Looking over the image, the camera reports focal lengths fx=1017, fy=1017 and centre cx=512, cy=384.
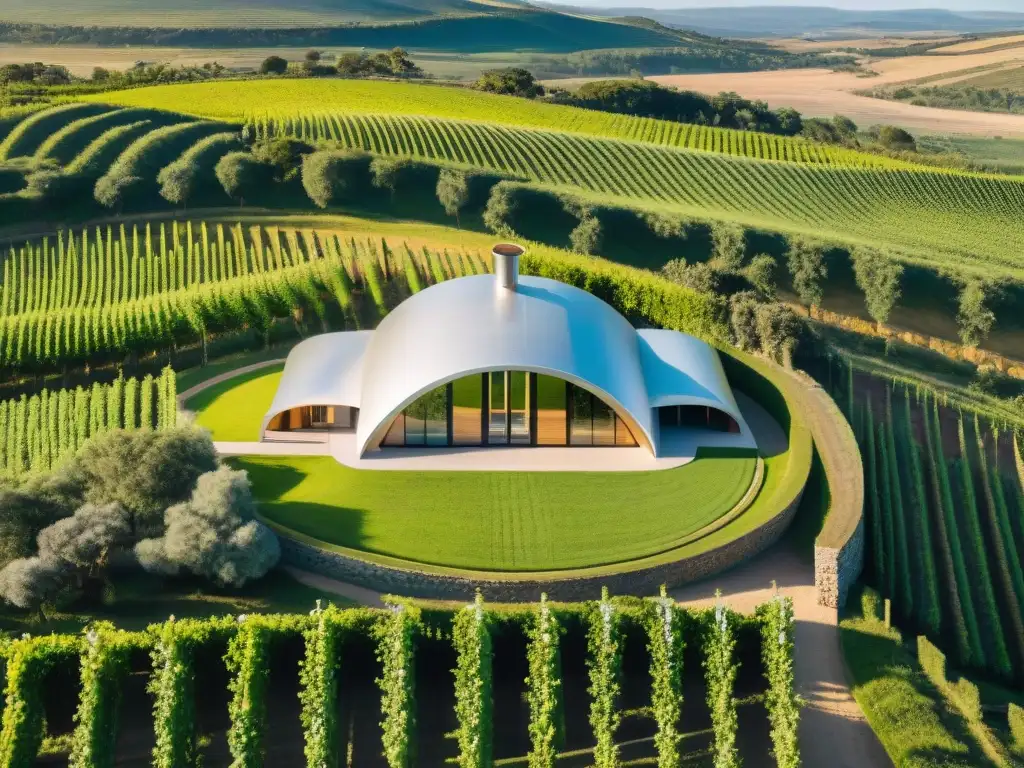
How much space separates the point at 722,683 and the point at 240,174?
4989cm

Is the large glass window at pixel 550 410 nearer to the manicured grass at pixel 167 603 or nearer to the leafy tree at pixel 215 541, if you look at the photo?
the manicured grass at pixel 167 603

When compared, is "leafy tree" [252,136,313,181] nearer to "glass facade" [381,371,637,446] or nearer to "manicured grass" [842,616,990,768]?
"glass facade" [381,371,637,446]

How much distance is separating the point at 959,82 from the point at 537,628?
17519 centimetres

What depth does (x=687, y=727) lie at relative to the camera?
24.3 metres

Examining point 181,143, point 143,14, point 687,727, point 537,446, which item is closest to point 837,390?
point 537,446

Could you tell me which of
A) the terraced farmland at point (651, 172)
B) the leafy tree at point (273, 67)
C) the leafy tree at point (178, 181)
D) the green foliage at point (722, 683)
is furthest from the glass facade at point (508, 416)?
the leafy tree at point (273, 67)

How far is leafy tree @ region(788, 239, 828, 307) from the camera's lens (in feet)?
191

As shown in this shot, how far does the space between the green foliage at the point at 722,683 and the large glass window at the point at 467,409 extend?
38.3 ft

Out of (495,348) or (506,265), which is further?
(506,265)

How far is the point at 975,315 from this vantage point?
5444 cm

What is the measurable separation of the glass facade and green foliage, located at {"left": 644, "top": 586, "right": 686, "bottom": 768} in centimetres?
942

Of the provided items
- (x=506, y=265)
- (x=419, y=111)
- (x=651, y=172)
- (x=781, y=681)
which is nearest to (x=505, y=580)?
(x=781, y=681)

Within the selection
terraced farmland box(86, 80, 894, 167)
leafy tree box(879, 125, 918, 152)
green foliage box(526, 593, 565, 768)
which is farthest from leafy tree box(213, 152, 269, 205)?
leafy tree box(879, 125, 918, 152)

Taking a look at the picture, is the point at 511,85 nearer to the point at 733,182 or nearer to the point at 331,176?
the point at 733,182
